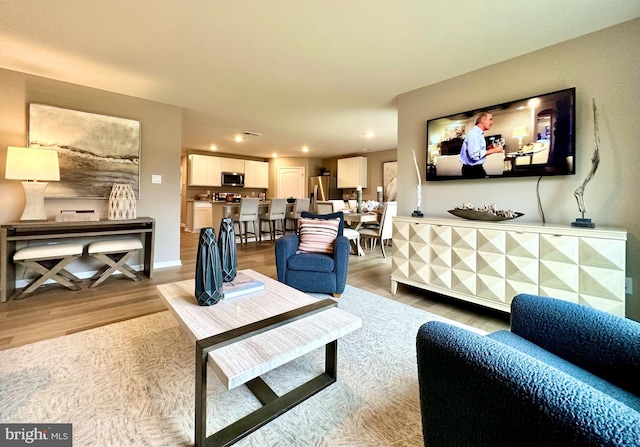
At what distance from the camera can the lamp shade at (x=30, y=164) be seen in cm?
275

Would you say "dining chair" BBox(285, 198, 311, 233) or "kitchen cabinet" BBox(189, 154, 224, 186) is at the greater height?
"kitchen cabinet" BBox(189, 154, 224, 186)

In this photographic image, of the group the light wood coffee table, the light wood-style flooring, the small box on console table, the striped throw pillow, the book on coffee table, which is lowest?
the light wood-style flooring

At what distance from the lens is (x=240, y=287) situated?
5.87 feet

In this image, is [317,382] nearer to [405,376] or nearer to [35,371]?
[405,376]

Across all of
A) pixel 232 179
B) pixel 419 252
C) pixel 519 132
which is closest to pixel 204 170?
pixel 232 179

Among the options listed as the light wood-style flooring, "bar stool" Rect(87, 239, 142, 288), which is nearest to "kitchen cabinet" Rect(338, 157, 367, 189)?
the light wood-style flooring

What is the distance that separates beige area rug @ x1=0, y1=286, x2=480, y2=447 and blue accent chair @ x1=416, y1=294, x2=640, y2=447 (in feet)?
1.95

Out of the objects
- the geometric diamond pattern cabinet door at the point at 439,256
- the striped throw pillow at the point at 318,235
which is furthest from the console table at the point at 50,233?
the geometric diamond pattern cabinet door at the point at 439,256

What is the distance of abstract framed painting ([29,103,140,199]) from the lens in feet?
10.5

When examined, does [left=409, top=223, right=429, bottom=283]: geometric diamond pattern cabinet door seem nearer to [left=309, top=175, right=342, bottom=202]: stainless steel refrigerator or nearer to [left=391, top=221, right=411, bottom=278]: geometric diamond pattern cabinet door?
[left=391, top=221, right=411, bottom=278]: geometric diamond pattern cabinet door

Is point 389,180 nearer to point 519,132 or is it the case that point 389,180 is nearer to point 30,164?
point 519,132

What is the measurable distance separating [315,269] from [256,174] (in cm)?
684

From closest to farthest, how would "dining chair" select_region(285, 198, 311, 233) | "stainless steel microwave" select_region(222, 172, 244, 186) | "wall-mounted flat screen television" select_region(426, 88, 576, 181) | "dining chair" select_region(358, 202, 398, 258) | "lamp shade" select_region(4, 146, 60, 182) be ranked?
"wall-mounted flat screen television" select_region(426, 88, 576, 181) → "lamp shade" select_region(4, 146, 60, 182) → "dining chair" select_region(358, 202, 398, 258) → "dining chair" select_region(285, 198, 311, 233) → "stainless steel microwave" select_region(222, 172, 244, 186)

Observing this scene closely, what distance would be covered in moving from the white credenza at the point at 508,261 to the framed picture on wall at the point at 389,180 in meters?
4.72
